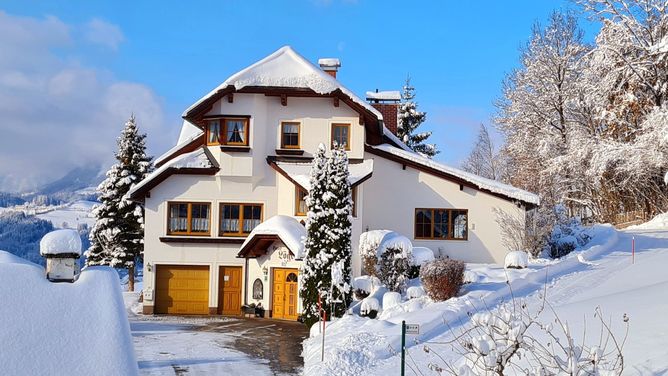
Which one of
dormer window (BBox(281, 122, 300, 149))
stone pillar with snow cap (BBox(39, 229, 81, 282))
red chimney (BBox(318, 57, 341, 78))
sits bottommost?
stone pillar with snow cap (BBox(39, 229, 81, 282))

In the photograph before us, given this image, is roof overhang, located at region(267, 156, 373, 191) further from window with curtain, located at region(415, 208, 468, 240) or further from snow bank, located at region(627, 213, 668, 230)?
snow bank, located at region(627, 213, 668, 230)

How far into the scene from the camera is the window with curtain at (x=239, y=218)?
27469 mm

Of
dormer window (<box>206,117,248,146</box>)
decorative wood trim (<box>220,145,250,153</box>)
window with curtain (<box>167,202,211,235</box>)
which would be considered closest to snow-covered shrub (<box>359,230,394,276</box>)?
decorative wood trim (<box>220,145,250,153</box>)

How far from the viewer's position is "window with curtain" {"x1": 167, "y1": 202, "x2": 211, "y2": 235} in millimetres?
27492

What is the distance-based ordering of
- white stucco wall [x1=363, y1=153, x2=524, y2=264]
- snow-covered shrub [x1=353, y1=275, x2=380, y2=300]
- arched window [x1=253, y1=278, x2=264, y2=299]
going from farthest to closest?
Answer: white stucco wall [x1=363, y1=153, x2=524, y2=264] → arched window [x1=253, y1=278, x2=264, y2=299] → snow-covered shrub [x1=353, y1=275, x2=380, y2=300]

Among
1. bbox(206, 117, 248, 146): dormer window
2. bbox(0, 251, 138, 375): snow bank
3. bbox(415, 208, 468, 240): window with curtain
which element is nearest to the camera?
bbox(0, 251, 138, 375): snow bank

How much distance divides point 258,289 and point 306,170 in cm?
488

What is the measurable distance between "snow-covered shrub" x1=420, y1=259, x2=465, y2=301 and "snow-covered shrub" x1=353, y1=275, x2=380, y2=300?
10.4 ft

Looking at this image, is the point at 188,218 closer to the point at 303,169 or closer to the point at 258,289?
the point at 258,289

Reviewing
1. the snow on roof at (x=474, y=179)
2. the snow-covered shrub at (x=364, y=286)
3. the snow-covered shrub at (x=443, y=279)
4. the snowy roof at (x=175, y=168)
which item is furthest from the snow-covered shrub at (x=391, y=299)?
the snowy roof at (x=175, y=168)

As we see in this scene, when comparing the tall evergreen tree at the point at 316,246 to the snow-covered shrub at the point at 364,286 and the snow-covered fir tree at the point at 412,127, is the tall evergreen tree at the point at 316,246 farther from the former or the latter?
the snow-covered fir tree at the point at 412,127

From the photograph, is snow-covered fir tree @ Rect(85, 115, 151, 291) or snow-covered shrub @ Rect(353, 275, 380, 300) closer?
snow-covered shrub @ Rect(353, 275, 380, 300)

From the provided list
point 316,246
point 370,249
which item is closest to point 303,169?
point 370,249

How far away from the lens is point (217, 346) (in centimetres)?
1847
